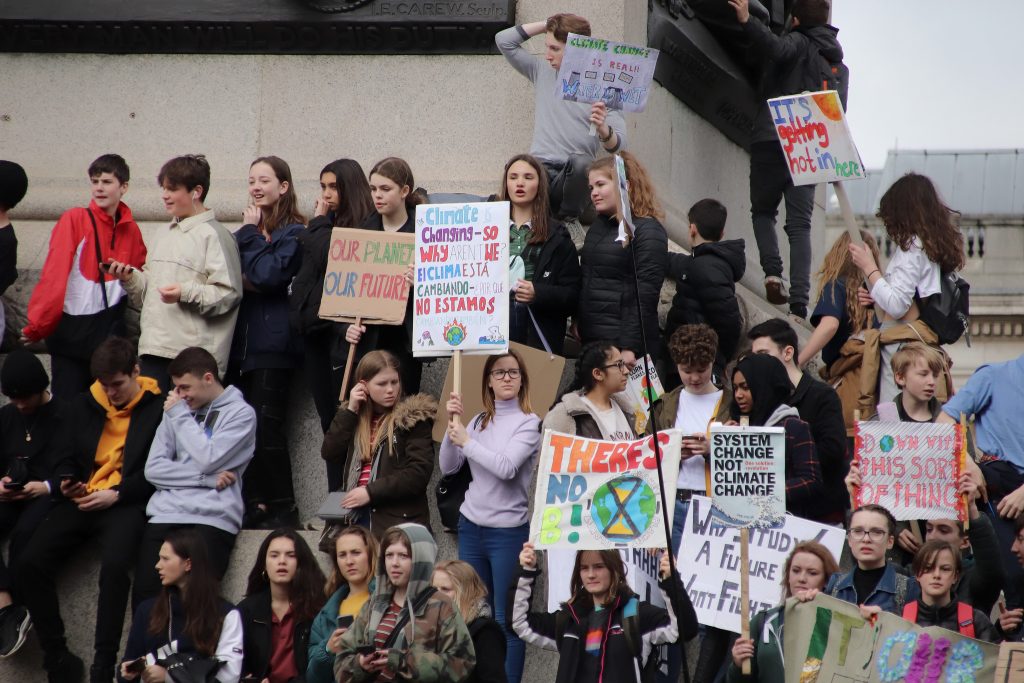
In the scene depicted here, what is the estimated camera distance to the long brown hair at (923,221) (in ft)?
41.6

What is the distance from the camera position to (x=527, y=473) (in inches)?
454

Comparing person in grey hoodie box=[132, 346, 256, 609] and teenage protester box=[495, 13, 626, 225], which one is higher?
teenage protester box=[495, 13, 626, 225]

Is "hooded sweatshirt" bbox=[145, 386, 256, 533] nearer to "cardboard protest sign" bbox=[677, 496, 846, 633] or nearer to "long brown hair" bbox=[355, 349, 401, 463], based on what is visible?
"long brown hair" bbox=[355, 349, 401, 463]

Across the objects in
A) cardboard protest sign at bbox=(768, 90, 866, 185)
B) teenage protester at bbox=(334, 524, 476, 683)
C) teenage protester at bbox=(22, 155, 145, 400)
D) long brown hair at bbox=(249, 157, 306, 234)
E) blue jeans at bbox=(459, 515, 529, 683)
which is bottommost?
teenage protester at bbox=(334, 524, 476, 683)

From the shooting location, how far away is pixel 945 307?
12.8 m

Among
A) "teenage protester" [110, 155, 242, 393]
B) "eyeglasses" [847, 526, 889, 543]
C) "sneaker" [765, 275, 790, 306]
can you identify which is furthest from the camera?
"sneaker" [765, 275, 790, 306]

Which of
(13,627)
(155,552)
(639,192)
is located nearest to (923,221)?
(639,192)

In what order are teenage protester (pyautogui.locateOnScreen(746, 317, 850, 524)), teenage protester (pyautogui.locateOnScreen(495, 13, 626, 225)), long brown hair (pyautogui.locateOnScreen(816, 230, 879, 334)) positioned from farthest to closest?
teenage protester (pyautogui.locateOnScreen(495, 13, 626, 225))
long brown hair (pyautogui.locateOnScreen(816, 230, 879, 334))
teenage protester (pyautogui.locateOnScreen(746, 317, 850, 524))

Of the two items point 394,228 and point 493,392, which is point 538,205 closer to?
point 394,228

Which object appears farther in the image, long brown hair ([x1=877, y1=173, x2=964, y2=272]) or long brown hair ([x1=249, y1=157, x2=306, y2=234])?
long brown hair ([x1=249, y1=157, x2=306, y2=234])

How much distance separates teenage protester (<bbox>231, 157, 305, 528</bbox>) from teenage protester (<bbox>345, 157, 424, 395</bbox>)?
58 centimetres

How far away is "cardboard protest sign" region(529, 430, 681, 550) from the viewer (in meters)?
10.4

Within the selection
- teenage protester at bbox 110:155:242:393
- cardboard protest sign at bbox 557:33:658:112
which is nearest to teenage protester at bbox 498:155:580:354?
cardboard protest sign at bbox 557:33:658:112

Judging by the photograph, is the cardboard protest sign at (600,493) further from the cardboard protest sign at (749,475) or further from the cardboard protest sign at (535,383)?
the cardboard protest sign at (535,383)
